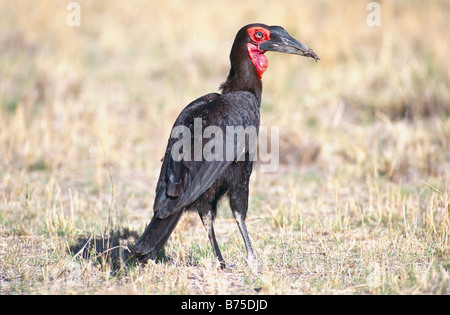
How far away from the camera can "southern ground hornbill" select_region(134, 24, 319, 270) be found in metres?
4.11

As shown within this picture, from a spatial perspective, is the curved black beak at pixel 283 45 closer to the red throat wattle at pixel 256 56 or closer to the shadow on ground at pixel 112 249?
the red throat wattle at pixel 256 56

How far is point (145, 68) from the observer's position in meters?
10.7

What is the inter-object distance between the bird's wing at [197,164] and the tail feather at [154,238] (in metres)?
0.06

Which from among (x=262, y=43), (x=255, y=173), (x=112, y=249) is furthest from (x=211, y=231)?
(x=255, y=173)

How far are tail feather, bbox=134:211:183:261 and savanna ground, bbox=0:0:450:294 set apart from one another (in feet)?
0.67

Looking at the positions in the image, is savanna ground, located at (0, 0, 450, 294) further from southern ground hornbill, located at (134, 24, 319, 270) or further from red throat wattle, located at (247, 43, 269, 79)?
red throat wattle, located at (247, 43, 269, 79)

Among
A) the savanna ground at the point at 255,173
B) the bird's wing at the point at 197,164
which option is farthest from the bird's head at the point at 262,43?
the savanna ground at the point at 255,173

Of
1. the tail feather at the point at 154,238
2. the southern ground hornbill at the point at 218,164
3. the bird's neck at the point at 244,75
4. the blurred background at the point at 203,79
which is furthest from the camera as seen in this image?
the blurred background at the point at 203,79

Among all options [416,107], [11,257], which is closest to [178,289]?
[11,257]

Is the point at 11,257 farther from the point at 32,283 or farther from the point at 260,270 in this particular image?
the point at 260,270

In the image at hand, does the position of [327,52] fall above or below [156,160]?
above

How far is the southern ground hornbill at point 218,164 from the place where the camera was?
4.11 metres
